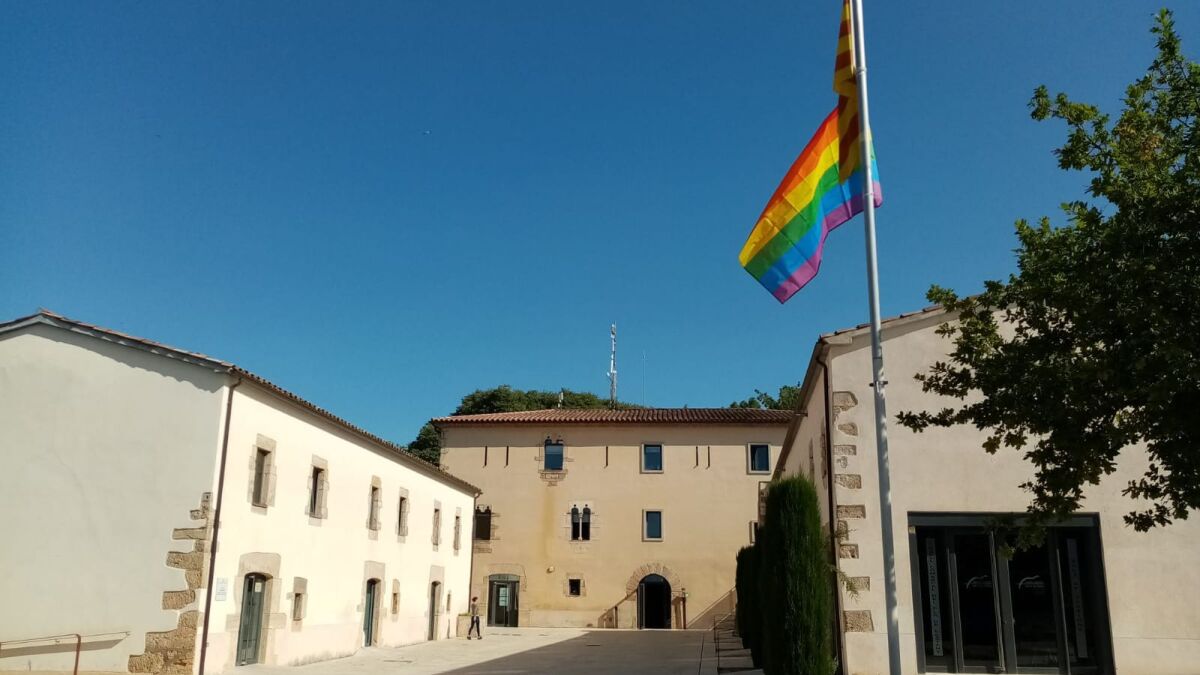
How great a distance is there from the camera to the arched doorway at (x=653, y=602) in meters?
36.6

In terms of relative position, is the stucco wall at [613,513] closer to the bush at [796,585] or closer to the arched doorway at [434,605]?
the arched doorway at [434,605]

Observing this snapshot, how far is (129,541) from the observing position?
15289 millimetres

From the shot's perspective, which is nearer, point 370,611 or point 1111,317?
point 1111,317

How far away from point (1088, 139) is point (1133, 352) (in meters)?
2.26

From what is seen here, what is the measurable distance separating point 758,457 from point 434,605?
14.7m

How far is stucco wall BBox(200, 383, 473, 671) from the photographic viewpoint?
1606 cm

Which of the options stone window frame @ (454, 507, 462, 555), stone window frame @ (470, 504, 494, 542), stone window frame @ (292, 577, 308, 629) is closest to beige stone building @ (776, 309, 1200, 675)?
stone window frame @ (292, 577, 308, 629)

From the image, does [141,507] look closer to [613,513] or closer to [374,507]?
[374,507]

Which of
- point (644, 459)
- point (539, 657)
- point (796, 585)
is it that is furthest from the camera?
point (644, 459)

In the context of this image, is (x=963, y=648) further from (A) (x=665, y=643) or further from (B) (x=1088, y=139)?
(A) (x=665, y=643)

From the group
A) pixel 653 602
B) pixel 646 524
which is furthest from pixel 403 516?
pixel 653 602

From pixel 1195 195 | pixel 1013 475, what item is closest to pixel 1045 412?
pixel 1195 195

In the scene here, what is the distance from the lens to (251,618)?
16.9 m

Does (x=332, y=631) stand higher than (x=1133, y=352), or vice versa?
(x=1133, y=352)
